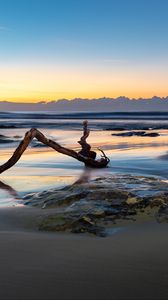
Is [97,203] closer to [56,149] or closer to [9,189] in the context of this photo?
[9,189]

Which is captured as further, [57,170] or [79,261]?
[57,170]

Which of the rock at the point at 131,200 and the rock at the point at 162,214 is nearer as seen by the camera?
the rock at the point at 162,214

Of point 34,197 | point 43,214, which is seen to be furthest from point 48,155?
point 43,214

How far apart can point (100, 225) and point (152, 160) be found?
900cm

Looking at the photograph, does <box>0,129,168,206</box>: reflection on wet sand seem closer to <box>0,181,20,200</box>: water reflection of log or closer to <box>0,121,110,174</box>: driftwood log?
<box>0,181,20,200</box>: water reflection of log

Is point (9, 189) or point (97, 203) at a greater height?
point (97, 203)

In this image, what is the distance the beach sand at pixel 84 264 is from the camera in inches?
131

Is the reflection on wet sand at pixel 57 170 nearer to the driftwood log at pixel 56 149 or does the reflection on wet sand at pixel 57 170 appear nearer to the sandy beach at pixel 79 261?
the driftwood log at pixel 56 149

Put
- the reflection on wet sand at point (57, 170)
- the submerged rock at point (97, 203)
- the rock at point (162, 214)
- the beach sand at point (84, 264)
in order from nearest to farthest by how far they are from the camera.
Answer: the beach sand at point (84, 264) → the submerged rock at point (97, 203) → the rock at point (162, 214) → the reflection on wet sand at point (57, 170)

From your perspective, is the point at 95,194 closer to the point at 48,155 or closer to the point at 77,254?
the point at 77,254

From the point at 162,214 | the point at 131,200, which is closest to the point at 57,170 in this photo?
the point at 131,200

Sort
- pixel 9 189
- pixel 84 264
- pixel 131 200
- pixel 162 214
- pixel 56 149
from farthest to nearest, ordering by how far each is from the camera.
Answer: pixel 56 149, pixel 9 189, pixel 131 200, pixel 162 214, pixel 84 264

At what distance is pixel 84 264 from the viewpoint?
12.8ft

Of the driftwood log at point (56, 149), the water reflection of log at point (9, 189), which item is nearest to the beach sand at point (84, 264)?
the water reflection of log at point (9, 189)
